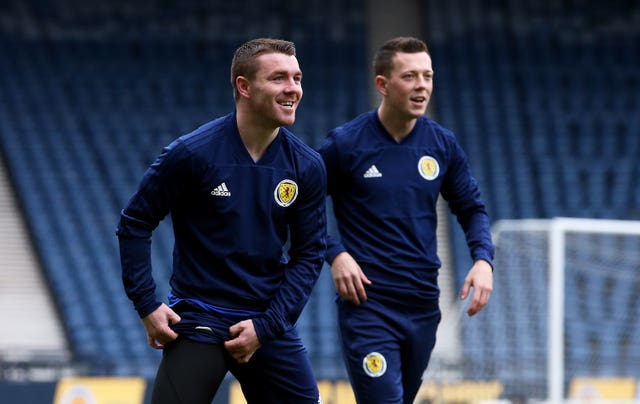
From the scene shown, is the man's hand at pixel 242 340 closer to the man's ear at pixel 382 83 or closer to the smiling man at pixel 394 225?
the smiling man at pixel 394 225

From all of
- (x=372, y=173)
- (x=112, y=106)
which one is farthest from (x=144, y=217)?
(x=112, y=106)

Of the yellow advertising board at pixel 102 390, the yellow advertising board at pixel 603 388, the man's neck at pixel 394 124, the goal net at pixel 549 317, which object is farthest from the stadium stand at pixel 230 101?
the man's neck at pixel 394 124

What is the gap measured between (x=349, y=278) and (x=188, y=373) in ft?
3.94

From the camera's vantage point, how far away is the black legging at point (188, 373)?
4055 millimetres

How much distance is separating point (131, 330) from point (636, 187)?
23.5ft

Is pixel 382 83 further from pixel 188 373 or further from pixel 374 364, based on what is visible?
pixel 188 373

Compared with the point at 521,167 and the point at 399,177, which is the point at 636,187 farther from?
the point at 399,177

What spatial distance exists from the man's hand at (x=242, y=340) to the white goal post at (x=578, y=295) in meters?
4.86

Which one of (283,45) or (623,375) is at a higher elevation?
(283,45)

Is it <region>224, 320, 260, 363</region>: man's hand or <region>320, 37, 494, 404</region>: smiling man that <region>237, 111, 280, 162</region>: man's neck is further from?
<region>320, 37, 494, 404</region>: smiling man

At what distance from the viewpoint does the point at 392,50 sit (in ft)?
17.3

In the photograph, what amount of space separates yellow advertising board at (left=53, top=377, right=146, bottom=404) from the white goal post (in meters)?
2.96

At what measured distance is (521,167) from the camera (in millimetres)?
15961

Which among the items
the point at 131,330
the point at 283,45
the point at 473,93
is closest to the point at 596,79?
the point at 473,93
